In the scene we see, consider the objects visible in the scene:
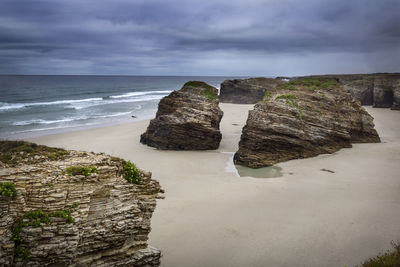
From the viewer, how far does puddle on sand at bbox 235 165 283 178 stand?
17781 millimetres

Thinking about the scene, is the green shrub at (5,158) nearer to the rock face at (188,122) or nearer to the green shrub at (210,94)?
the rock face at (188,122)

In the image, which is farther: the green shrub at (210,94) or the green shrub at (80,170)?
the green shrub at (210,94)

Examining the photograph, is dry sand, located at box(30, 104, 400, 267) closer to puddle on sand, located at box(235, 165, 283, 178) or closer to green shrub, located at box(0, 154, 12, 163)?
puddle on sand, located at box(235, 165, 283, 178)

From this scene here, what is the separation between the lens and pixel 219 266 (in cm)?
959

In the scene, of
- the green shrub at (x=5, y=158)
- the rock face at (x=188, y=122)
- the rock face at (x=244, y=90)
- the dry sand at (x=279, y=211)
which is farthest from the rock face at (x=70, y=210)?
the rock face at (x=244, y=90)

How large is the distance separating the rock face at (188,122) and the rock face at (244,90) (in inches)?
1544

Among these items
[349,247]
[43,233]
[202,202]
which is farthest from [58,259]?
[349,247]

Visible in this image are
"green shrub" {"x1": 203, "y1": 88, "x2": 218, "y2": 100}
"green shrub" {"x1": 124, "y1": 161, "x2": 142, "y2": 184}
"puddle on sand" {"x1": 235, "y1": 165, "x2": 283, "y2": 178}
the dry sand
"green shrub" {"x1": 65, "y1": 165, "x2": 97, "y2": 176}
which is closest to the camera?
"green shrub" {"x1": 65, "y1": 165, "x2": 97, "y2": 176}

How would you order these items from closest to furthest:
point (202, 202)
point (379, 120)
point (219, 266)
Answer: point (219, 266)
point (202, 202)
point (379, 120)

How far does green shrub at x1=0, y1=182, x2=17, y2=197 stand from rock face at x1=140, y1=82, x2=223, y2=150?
664 inches

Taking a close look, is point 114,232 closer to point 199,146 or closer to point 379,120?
point 199,146

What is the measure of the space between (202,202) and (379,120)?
1303 inches

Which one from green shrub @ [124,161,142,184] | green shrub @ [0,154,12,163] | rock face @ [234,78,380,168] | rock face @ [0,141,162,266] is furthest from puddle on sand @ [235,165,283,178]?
green shrub @ [0,154,12,163]

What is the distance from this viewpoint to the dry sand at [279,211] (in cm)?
1017
